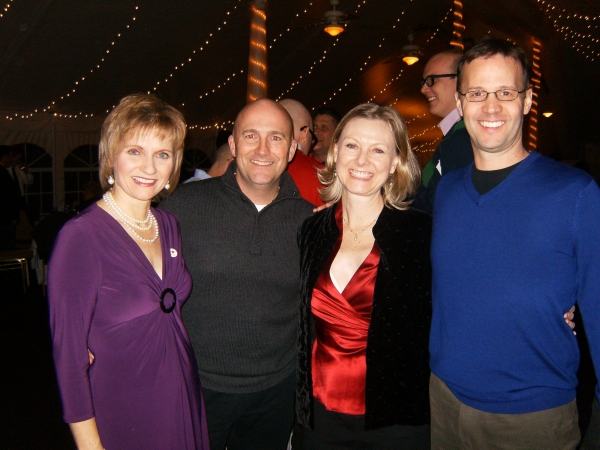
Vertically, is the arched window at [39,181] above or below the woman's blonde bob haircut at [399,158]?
below

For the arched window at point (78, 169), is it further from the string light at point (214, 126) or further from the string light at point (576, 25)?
the string light at point (576, 25)

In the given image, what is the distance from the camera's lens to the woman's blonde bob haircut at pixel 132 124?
5.60 ft

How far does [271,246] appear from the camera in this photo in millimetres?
2045

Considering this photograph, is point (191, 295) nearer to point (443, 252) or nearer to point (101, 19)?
point (443, 252)

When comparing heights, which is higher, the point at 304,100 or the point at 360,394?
the point at 304,100

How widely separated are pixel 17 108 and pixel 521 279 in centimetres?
843

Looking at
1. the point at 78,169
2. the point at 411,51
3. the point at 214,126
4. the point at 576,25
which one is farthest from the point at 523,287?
the point at 576,25

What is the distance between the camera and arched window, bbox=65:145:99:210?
909 centimetres

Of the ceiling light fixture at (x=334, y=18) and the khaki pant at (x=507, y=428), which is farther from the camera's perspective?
the ceiling light fixture at (x=334, y=18)

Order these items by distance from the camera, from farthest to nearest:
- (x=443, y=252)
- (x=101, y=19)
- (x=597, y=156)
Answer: (x=597, y=156)
(x=101, y=19)
(x=443, y=252)

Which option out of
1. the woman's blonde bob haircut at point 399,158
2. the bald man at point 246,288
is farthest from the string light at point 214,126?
the woman's blonde bob haircut at point 399,158

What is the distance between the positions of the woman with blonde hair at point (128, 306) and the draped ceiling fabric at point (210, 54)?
17.2 feet

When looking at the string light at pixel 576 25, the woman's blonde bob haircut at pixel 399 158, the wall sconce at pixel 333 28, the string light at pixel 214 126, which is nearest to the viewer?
the woman's blonde bob haircut at pixel 399 158

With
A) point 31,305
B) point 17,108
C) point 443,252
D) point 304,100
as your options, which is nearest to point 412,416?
point 443,252
